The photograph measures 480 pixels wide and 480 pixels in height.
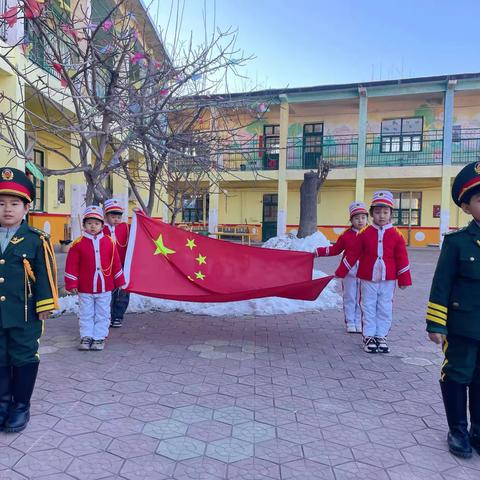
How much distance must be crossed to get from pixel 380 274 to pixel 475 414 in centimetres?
211

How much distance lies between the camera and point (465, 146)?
71.3ft

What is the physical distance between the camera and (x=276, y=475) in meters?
2.37

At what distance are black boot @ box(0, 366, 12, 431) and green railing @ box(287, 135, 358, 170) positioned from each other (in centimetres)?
2071

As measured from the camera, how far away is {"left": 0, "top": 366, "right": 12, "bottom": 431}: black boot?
9.23ft

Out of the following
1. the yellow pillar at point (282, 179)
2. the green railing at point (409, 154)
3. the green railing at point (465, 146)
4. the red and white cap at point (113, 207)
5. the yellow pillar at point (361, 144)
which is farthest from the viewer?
the green railing at point (409, 154)

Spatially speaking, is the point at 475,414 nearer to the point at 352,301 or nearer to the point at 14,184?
the point at 352,301

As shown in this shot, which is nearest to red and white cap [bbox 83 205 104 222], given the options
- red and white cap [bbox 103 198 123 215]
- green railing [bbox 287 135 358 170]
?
red and white cap [bbox 103 198 123 215]

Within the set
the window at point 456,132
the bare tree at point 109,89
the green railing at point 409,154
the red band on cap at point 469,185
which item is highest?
the window at point 456,132

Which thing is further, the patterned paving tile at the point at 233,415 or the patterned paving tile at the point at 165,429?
the patterned paving tile at the point at 233,415

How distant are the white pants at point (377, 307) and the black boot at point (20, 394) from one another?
11.0ft

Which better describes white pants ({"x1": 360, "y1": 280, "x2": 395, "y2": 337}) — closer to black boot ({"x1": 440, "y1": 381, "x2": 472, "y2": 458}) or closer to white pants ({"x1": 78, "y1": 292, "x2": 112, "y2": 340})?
black boot ({"x1": 440, "y1": 381, "x2": 472, "y2": 458})

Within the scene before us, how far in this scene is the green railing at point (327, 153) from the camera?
2277 centimetres

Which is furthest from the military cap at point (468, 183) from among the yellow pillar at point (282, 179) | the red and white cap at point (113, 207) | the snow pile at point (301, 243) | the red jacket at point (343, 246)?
the yellow pillar at point (282, 179)

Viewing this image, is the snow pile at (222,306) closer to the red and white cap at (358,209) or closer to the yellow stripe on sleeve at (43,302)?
the red and white cap at (358,209)
